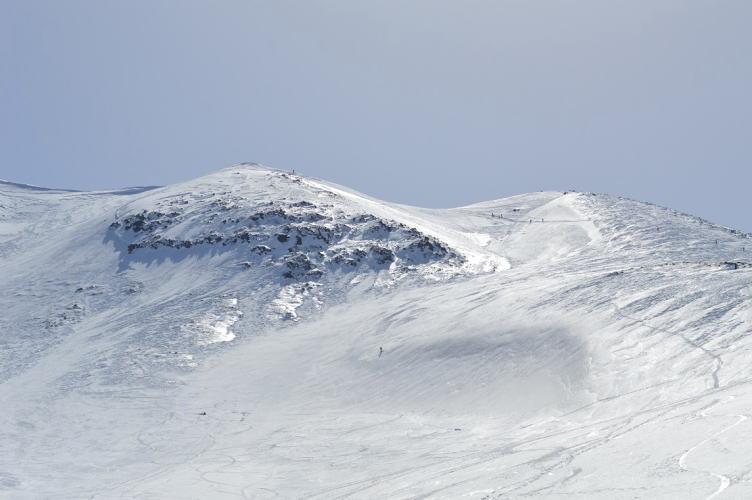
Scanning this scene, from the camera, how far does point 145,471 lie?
83.9ft

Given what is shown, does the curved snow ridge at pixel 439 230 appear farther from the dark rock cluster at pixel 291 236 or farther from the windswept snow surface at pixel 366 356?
the dark rock cluster at pixel 291 236

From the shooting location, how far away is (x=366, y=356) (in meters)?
37.6

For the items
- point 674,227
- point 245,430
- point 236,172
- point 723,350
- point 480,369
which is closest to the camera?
point 723,350

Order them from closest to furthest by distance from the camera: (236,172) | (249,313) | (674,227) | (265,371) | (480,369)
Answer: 1. (480,369)
2. (265,371)
3. (249,313)
4. (674,227)
5. (236,172)

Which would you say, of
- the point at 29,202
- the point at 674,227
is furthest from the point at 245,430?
the point at 29,202

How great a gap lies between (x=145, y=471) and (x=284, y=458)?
18.1 feet

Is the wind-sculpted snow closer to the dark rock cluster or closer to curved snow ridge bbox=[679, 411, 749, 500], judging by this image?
the dark rock cluster

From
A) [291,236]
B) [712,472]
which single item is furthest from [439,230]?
[712,472]

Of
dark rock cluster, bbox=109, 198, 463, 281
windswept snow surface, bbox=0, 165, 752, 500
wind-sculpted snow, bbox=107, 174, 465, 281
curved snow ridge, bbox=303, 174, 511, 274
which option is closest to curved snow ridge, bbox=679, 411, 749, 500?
windswept snow surface, bbox=0, 165, 752, 500

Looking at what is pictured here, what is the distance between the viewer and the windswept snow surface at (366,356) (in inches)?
739

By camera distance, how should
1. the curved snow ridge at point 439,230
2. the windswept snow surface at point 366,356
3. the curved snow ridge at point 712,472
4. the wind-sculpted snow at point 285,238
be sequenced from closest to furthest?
the curved snow ridge at point 712,472 < the windswept snow surface at point 366,356 < the wind-sculpted snow at point 285,238 < the curved snow ridge at point 439,230

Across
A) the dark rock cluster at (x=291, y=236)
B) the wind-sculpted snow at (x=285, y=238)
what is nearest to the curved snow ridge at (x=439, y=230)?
the wind-sculpted snow at (x=285, y=238)

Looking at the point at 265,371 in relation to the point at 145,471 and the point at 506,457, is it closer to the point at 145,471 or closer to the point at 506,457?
the point at 145,471

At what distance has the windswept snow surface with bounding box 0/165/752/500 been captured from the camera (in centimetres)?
1878
